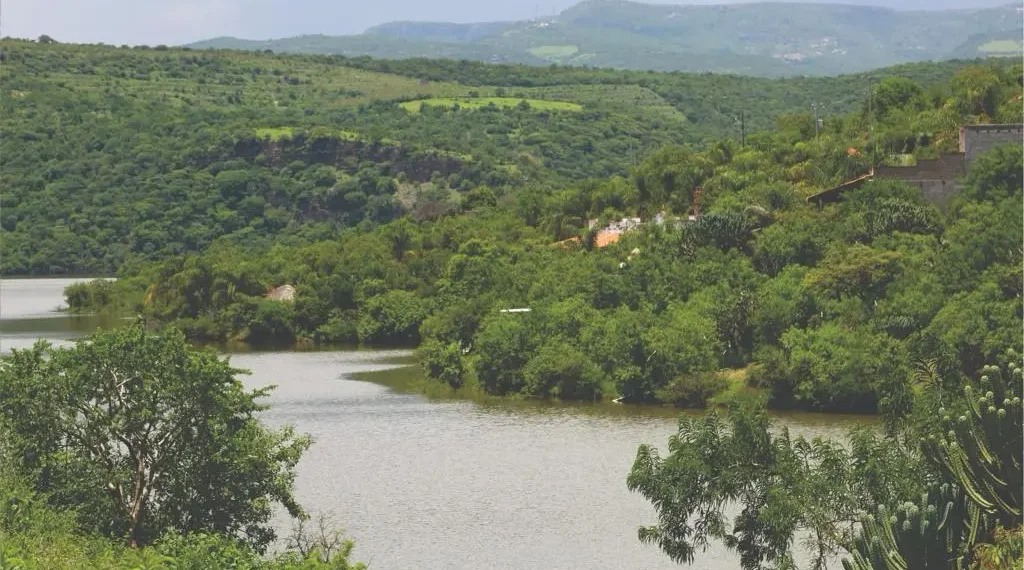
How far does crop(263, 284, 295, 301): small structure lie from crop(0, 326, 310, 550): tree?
4830cm

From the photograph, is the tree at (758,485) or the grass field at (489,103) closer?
the tree at (758,485)

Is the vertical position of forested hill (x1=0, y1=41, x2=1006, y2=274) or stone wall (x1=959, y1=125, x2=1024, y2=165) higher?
stone wall (x1=959, y1=125, x2=1024, y2=165)

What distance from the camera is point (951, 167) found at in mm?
59875

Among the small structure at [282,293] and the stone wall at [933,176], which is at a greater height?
the stone wall at [933,176]

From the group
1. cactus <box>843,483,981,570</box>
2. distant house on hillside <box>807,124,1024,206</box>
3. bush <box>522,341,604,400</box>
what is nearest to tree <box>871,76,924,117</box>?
distant house on hillside <box>807,124,1024,206</box>

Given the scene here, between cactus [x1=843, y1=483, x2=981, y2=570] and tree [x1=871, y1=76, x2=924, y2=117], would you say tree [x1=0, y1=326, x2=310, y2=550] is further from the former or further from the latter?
tree [x1=871, y1=76, x2=924, y2=117]

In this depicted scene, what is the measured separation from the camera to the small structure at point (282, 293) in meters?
76.8

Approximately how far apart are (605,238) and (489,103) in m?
106

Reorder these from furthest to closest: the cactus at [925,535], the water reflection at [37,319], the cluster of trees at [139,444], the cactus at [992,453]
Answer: the water reflection at [37,319] → the cluster of trees at [139,444] → the cactus at [925,535] → the cactus at [992,453]

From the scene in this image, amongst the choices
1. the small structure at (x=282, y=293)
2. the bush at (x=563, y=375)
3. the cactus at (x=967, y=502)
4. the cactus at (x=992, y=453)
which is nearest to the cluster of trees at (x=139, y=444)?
the cactus at (x=967, y=502)

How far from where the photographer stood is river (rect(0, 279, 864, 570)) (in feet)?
105

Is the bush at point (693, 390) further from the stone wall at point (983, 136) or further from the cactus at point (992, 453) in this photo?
the cactus at point (992, 453)

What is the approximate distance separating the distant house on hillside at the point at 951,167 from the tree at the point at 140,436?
3548 centimetres

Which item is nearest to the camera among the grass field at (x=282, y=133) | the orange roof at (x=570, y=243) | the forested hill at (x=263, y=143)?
the orange roof at (x=570, y=243)
